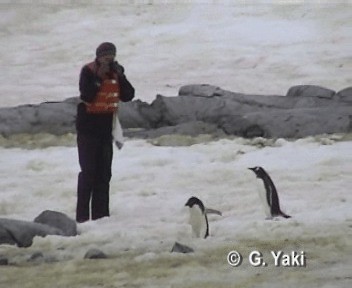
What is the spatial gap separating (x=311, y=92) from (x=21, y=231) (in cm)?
263

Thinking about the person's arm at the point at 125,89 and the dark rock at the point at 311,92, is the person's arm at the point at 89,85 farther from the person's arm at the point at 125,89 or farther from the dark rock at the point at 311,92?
the dark rock at the point at 311,92

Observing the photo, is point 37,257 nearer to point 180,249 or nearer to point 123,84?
point 180,249

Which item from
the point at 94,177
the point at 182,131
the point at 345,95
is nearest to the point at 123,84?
the point at 94,177

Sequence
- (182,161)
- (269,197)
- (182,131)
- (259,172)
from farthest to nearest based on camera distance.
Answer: (182,131)
(182,161)
(259,172)
(269,197)

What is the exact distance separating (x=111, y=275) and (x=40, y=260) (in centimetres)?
29

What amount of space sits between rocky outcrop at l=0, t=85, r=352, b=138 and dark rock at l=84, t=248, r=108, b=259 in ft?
6.22

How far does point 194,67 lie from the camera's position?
5.73 meters

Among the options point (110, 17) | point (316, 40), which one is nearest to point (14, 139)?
point (110, 17)

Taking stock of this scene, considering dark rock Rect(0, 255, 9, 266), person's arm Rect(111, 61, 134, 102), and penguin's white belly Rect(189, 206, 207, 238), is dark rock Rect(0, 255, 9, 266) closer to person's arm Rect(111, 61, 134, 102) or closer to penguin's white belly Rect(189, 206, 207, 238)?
penguin's white belly Rect(189, 206, 207, 238)

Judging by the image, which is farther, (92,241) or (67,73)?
(67,73)

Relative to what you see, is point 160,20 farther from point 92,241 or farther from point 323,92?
point 92,241

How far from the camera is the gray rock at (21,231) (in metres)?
2.80

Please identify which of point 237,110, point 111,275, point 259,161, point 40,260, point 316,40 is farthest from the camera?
point 316,40

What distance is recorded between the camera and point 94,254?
2.66m
